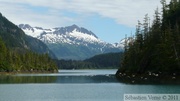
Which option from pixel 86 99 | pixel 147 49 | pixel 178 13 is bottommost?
pixel 86 99

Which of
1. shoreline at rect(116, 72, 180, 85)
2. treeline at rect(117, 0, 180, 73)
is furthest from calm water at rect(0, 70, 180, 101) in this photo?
treeline at rect(117, 0, 180, 73)

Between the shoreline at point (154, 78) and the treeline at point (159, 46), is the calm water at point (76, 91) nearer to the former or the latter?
the shoreline at point (154, 78)

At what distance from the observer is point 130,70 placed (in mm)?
140000

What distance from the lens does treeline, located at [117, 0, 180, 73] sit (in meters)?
112

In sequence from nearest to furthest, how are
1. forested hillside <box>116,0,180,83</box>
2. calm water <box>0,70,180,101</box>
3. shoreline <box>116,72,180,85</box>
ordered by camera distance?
calm water <box>0,70,180,101</box>
shoreline <box>116,72,180,85</box>
forested hillside <box>116,0,180,83</box>

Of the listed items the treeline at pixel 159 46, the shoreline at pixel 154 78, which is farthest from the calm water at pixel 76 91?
the treeline at pixel 159 46

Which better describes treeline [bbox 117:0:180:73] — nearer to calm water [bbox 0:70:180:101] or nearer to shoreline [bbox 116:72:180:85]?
shoreline [bbox 116:72:180:85]

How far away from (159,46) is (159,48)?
94 centimetres

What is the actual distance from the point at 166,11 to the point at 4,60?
88.8m

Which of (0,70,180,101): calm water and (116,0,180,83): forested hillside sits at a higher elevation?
(116,0,180,83): forested hillside

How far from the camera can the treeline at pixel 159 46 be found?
112 meters

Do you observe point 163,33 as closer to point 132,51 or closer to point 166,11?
point 166,11

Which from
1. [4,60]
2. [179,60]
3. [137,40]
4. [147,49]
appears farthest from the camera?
[4,60]

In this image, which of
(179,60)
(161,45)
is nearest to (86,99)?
(179,60)
